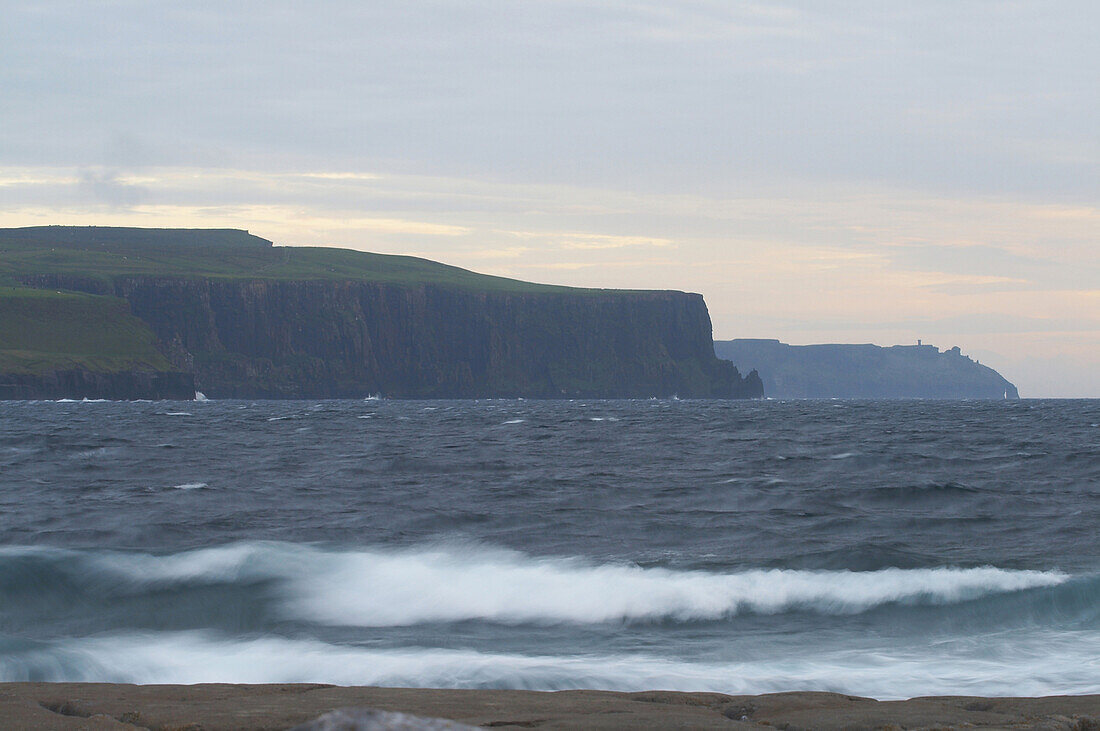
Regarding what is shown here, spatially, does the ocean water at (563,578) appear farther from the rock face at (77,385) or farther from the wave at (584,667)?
the rock face at (77,385)

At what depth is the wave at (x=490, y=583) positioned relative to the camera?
1630 centimetres

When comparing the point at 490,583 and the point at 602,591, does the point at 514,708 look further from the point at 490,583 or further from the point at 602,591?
the point at 490,583

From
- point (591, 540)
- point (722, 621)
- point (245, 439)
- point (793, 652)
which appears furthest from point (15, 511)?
point (245, 439)

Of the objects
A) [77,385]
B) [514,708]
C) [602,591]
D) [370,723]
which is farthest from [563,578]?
[77,385]

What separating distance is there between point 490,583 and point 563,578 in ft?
4.31

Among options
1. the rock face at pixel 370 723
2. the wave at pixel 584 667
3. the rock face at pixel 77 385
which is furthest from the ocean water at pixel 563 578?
the rock face at pixel 77 385

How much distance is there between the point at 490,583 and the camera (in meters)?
18.1

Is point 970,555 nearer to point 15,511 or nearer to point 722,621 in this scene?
point 722,621

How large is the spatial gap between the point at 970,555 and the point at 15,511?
22.0 metres

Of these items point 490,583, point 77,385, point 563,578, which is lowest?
point 77,385

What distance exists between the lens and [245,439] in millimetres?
55344

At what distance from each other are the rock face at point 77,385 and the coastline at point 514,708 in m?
189

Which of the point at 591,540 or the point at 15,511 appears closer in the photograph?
the point at 591,540

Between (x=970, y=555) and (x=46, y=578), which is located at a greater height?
(x=970, y=555)
